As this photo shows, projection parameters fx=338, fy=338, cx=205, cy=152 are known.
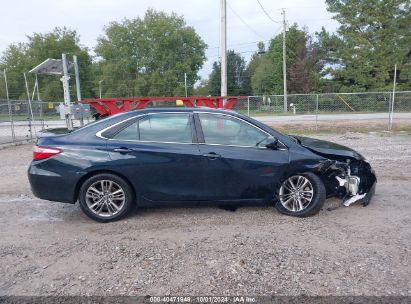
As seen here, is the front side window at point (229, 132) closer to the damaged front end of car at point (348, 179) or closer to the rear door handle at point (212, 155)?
the rear door handle at point (212, 155)

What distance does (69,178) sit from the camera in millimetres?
4395

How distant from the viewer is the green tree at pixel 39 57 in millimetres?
60125

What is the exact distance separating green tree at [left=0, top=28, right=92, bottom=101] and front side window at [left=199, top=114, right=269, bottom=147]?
198 ft

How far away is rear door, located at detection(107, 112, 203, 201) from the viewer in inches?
175

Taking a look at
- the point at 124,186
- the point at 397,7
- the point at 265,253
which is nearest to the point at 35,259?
the point at 124,186

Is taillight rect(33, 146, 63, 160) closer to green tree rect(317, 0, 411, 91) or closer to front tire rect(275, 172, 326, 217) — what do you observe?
front tire rect(275, 172, 326, 217)

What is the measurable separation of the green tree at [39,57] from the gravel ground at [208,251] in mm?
60311

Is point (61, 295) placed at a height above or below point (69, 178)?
below

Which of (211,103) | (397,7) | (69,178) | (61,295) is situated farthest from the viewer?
(397,7)

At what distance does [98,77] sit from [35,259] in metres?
61.6

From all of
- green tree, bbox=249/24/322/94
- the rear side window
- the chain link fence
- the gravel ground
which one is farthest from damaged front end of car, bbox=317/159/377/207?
green tree, bbox=249/24/322/94

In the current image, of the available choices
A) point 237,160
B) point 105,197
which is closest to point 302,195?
point 237,160

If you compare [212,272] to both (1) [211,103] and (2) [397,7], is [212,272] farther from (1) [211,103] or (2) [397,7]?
(2) [397,7]

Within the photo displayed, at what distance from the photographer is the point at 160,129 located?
15.2 ft
